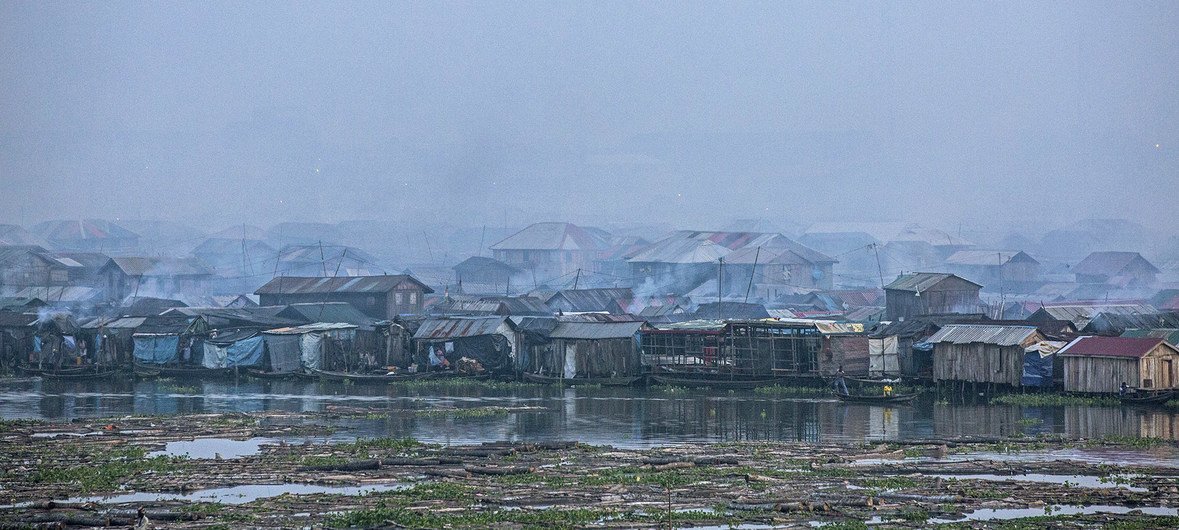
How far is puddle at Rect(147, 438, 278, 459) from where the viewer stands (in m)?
32.2

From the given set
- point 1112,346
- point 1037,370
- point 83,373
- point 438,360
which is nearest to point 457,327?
point 438,360

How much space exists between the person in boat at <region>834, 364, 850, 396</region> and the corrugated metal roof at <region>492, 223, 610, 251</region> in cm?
7734

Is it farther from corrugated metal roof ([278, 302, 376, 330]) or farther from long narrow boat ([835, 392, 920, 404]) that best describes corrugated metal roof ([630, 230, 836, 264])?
long narrow boat ([835, 392, 920, 404])

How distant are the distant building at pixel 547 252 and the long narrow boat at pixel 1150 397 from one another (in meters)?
78.9

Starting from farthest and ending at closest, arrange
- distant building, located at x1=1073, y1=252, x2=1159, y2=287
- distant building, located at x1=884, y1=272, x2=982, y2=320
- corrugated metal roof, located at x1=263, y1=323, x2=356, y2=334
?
distant building, located at x1=1073, y1=252, x2=1159, y2=287
distant building, located at x1=884, y1=272, x2=982, y2=320
corrugated metal roof, located at x1=263, y1=323, x2=356, y2=334

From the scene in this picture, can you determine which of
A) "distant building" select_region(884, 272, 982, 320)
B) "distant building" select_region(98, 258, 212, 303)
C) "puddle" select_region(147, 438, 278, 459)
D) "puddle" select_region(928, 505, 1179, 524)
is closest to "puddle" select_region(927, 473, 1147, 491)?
"puddle" select_region(928, 505, 1179, 524)

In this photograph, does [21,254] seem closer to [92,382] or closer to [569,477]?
[92,382]

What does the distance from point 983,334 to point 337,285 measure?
40.1m

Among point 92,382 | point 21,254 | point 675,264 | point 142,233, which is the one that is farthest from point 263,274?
point 142,233

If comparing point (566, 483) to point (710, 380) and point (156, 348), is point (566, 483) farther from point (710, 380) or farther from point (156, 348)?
point (156, 348)

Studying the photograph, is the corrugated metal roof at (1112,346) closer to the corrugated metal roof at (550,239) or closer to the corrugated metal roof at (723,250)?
the corrugated metal roof at (723,250)

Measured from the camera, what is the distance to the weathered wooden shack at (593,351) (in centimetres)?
5506

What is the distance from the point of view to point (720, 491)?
26.0 meters

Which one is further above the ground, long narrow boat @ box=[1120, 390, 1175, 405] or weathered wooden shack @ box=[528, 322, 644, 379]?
weathered wooden shack @ box=[528, 322, 644, 379]
